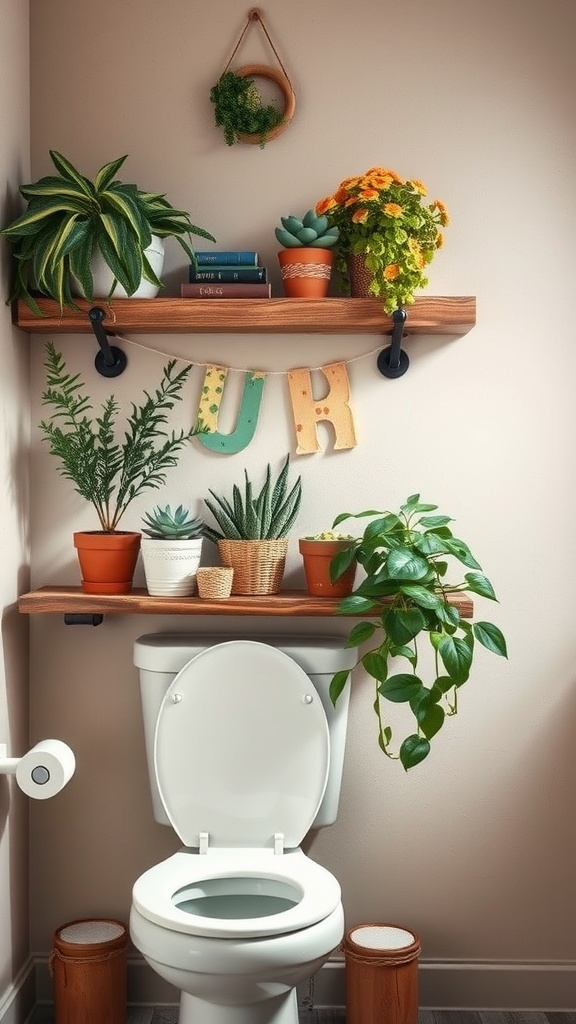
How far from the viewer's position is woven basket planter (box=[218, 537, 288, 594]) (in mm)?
2176

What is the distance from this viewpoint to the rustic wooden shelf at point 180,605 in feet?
6.96

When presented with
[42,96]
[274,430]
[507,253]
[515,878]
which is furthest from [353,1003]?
[42,96]

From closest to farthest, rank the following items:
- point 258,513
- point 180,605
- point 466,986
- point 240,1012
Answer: point 240,1012 < point 180,605 < point 258,513 < point 466,986

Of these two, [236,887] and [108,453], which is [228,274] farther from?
[236,887]

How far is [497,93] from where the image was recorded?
2.28 m

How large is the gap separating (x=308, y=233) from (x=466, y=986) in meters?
1.72

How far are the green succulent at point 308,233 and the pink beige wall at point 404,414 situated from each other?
164mm

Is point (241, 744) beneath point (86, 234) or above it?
beneath

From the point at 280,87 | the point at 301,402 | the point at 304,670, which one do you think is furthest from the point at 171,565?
the point at 280,87

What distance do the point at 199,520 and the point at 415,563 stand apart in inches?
19.2

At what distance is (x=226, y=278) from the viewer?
2.18 metres

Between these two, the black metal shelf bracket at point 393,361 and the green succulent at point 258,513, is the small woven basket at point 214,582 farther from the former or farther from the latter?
the black metal shelf bracket at point 393,361

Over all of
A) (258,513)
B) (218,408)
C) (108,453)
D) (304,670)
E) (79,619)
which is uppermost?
(218,408)

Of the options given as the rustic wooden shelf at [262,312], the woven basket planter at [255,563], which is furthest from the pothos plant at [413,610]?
the rustic wooden shelf at [262,312]
